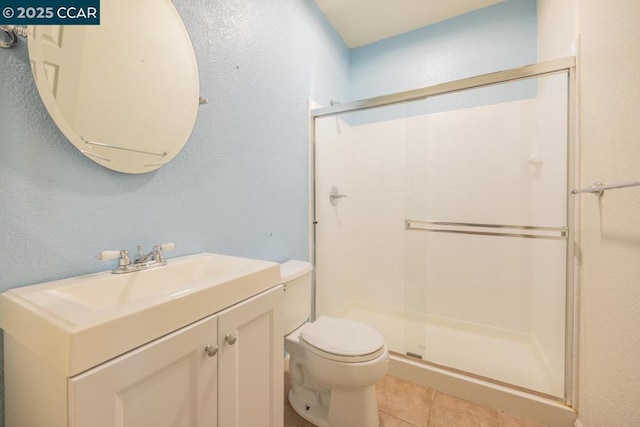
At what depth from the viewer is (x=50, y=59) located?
0.72 m

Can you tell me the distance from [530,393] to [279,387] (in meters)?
1.29

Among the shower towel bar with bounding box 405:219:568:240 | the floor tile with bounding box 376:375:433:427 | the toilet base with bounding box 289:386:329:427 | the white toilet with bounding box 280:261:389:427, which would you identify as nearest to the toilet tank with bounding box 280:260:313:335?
the white toilet with bounding box 280:261:389:427

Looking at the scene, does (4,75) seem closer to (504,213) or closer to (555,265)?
(555,265)

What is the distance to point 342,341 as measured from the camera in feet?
3.88

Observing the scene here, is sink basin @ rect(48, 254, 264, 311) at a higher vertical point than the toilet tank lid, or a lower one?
higher

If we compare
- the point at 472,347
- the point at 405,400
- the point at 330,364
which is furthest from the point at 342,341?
the point at 472,347

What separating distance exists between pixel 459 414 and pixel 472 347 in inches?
23.6

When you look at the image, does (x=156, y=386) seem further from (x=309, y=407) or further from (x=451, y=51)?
(x=451, y=51)

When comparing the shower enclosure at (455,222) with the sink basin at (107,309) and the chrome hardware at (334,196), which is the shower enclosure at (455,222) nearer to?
the chrome hardware at (334,196)

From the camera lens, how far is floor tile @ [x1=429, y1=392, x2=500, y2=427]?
1246 mm

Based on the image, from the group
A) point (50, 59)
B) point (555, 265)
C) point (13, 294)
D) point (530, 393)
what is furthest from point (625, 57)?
point (13, 294)

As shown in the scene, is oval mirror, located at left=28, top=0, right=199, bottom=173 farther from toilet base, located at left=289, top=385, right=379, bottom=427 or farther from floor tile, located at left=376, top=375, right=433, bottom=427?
floor tile, located at left=376, top=375, right=433, bottom=427

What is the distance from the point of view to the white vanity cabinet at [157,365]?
456 millimetres

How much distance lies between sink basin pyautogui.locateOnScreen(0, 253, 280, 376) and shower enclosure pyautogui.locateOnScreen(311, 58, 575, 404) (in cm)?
125
